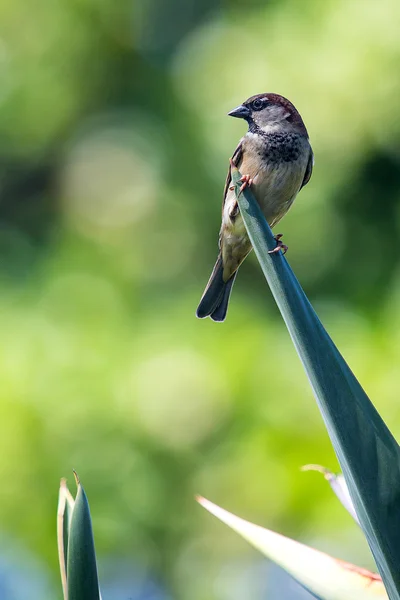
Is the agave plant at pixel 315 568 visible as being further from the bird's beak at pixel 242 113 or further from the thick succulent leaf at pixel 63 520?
the bird's beak at pixel 242 113

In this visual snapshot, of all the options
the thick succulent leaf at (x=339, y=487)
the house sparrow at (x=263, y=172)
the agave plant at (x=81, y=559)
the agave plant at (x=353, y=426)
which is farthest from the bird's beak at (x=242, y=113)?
the agave plant at (x=81, y=559)

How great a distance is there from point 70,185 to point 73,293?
1079 mm

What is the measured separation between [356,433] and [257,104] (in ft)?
4.27

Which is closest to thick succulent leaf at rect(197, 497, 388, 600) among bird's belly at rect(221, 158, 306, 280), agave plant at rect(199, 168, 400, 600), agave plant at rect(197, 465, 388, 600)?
agave plant at rect(197, 465, 388, 600)

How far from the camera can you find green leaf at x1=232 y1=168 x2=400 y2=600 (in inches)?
30.1

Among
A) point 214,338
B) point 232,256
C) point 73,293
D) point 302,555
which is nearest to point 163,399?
point 214,338

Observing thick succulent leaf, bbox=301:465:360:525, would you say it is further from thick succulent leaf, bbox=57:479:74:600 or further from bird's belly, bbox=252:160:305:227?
bird's belly, bbox=252:160:305:227

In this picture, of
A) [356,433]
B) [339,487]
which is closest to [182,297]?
[339,487]

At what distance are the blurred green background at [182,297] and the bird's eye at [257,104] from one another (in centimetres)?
178

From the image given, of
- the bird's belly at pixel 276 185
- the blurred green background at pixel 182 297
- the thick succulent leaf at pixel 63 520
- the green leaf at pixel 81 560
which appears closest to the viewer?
the green leaf at pixel 81 560

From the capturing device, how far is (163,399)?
12.2 ft

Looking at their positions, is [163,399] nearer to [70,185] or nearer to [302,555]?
[70,185]

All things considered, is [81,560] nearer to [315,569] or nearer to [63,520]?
[63,520]

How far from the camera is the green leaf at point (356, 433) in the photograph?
2.51 ft
